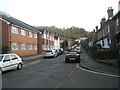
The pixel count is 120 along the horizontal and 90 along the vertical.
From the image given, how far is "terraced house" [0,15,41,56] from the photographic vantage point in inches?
848

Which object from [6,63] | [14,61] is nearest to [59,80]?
[6,63]

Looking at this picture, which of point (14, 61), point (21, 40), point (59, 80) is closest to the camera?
point (59, 80)

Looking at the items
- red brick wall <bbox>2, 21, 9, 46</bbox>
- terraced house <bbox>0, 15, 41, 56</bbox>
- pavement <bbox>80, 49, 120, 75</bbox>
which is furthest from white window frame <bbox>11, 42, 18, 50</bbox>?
pavement <bbox>80, 49, 120, 75</bbox>

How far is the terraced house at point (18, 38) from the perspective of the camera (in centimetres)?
2153

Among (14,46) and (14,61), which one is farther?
(14,46)

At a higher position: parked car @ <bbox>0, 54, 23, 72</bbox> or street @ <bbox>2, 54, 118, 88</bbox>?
parked car @ <bbox>0, 54, 23, 72</bbox>

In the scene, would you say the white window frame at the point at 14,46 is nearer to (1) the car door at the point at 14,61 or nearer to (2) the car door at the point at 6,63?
(1) the car door at the point at 14,61

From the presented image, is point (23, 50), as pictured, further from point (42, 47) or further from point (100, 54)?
point (100, 54)

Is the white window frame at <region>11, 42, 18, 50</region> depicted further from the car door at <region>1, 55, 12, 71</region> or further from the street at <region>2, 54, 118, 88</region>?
the street at <region>2, 54, 118, 88</region>

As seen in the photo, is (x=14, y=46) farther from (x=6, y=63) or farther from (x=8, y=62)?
(x=6, y=63)

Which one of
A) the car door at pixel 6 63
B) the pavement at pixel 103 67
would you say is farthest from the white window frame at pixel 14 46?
the pavement at pixel 103 67

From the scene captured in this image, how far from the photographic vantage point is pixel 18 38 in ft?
80.0

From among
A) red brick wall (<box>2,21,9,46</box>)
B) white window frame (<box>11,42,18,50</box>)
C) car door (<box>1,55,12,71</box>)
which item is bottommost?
car door (<box>1,55,12,71</box>)

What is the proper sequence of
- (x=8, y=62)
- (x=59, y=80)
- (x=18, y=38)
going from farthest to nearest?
1. (x=18, y=38)
2. (x=8, y=62)
3. (x=59, y=80)
